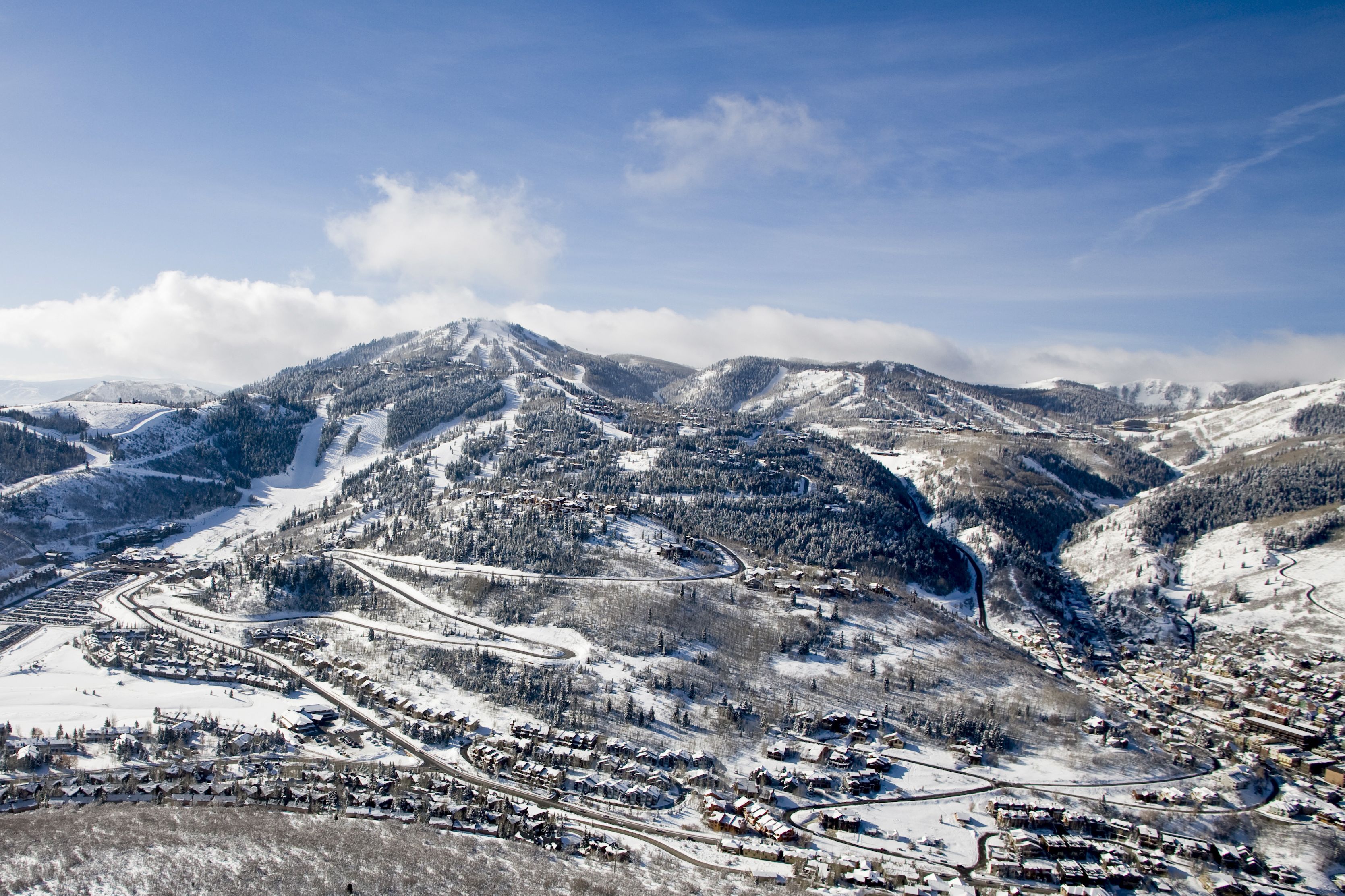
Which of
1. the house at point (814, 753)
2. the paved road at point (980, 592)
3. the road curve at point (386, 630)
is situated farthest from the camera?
the paved road at point (980, 592)

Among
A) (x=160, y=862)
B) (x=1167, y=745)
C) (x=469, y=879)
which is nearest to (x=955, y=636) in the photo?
(x=1167, y=745)

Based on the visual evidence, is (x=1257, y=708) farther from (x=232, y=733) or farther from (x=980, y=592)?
(x=232, y=733)

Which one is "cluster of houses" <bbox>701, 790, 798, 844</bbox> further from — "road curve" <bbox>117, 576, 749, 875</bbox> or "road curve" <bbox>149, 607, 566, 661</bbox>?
"road curve" <bbox>149, 607, 566, 661</bbox>

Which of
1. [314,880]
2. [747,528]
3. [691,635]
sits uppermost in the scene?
[747,528]

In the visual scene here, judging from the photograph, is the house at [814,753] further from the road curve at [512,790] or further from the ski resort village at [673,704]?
the road curve at [512,790]

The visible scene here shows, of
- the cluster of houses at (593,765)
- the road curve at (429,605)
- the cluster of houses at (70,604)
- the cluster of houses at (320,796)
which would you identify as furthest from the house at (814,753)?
the cluster of houses at (70,604)

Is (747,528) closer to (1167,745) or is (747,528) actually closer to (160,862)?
(1167,745)
